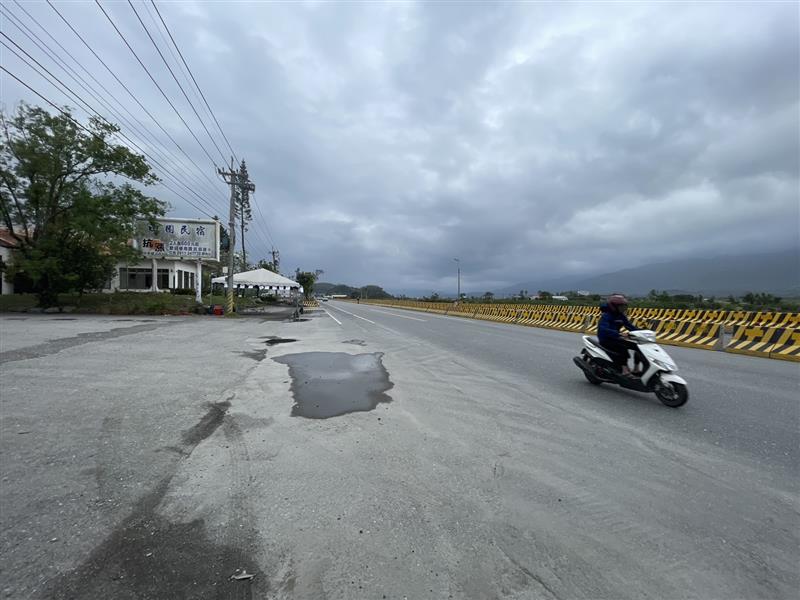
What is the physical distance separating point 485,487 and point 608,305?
4.60 meters

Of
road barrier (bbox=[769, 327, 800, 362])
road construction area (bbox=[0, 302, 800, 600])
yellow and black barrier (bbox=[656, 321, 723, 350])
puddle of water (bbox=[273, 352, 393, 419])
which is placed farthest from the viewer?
yellow and black barrier (bbox=[656, 321, 723, 350])

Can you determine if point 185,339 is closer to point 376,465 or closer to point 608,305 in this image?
point 376,465

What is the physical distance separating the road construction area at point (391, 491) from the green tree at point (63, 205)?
19380 mm

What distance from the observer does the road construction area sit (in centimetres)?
222

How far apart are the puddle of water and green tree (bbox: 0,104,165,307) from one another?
19.7 metres

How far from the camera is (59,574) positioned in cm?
221

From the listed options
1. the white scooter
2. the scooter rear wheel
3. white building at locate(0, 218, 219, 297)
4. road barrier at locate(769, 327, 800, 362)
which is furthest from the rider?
white building at locate(0, 218, 219, 297)

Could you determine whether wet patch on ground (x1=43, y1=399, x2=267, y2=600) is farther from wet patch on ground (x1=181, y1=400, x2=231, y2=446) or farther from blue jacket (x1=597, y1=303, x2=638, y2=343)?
blue jacket (x1=597, y1=303, x2=638, y2=343)

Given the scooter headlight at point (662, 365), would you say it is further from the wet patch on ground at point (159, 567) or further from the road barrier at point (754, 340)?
the road barrier at point (754, 340)

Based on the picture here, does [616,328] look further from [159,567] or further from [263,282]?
[263,282]

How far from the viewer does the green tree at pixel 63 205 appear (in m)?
20.8

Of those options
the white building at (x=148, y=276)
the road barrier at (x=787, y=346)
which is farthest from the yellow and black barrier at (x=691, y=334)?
the white building at (x=148, y=276)

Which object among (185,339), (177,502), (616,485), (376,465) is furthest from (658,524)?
(185,339)

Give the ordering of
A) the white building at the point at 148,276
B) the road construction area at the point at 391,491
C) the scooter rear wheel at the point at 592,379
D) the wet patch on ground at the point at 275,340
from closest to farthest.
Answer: the road construction area at the point at 391,491 < the scooter rear wheel at the point at 592,379 < the wet patch on ground at the point at 275,340 < the white building at the point at 148,276
